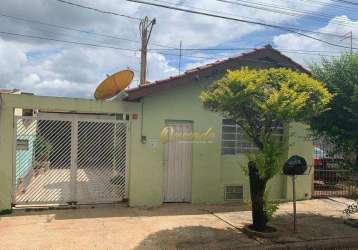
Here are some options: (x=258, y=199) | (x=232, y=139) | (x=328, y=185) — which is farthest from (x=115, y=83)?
(x=328, y=185)

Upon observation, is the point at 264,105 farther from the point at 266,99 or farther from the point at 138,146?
the point at 138,146

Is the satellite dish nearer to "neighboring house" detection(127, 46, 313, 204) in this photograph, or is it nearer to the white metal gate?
"neighboring house" detection(127, 46, 313, 204)

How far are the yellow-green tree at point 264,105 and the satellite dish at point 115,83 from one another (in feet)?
10.5

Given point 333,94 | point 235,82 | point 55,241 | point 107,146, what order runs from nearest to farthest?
point 55,241 < point 235,82 < point 333,94 < point 107,146

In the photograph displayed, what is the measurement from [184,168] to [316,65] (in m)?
4.05

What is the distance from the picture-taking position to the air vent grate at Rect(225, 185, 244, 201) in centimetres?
1107

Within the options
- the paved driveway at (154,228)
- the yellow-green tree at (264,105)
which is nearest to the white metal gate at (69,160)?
the paved driveway at (154,228)

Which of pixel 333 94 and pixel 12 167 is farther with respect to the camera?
pixel 12 167

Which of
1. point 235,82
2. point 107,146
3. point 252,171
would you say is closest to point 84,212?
point 107,146

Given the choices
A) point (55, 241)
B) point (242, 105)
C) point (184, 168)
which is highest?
point (242, 105)

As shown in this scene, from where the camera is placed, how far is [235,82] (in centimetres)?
752

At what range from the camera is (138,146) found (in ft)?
33.0

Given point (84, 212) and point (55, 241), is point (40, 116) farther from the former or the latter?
A: point (55, 241)

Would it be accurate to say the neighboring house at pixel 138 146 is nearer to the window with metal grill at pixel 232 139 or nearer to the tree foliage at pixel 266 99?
the window with metal grill at pixel 232 139
